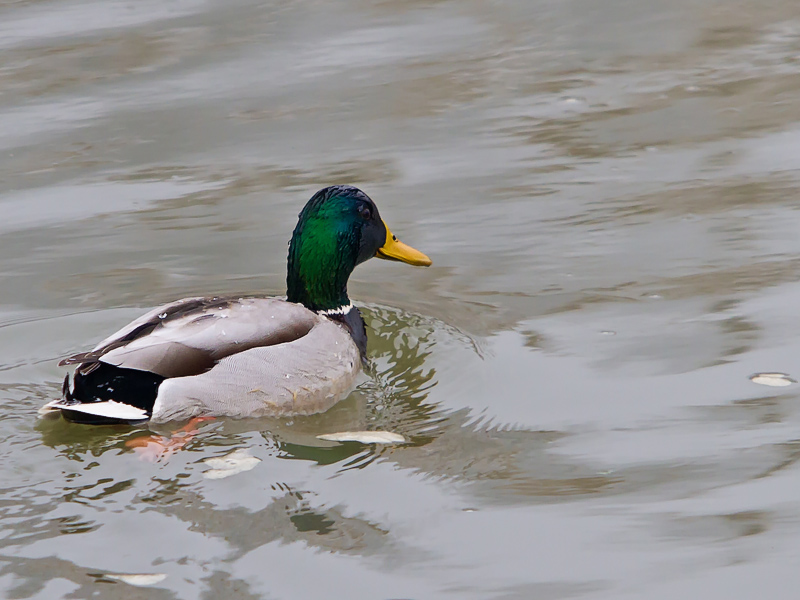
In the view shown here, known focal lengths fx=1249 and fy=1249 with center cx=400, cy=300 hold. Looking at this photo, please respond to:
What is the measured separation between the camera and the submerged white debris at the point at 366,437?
15.9 feet

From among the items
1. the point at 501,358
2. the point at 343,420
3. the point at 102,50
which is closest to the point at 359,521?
the point at 343,420

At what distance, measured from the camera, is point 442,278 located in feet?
21.2

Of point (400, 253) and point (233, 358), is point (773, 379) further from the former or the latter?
point (233, 358)

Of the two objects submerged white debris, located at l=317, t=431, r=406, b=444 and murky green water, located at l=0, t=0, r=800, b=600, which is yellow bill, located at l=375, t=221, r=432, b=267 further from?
submerged white debris, located at l=317, t=431, r=406, b=444

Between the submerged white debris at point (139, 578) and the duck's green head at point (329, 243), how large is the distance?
2303 millimetres

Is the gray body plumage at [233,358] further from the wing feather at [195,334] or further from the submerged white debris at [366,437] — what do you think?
the submerged white debris at [366,437]

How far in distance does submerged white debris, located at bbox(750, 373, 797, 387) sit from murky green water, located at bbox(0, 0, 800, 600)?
7cm

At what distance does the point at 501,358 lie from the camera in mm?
5543

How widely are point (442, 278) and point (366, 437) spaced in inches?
68.7

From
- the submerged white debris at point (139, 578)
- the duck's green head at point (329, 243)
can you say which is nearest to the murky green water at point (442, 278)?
the submerged white debris at point (139, 578)

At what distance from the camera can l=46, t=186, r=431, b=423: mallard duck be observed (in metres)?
4.95

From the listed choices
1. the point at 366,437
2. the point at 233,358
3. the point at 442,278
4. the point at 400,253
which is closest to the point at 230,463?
the point at 366,437

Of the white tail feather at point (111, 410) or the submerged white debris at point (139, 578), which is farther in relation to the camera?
the white tail feather at point (111, 410)

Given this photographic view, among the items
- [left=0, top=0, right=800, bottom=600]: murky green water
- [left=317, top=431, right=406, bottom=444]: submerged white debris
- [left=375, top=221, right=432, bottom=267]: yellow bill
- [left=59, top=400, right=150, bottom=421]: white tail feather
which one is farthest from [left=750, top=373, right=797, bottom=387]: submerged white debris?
[left=59, top=400, right=150, bottom=421]: white tail feather
